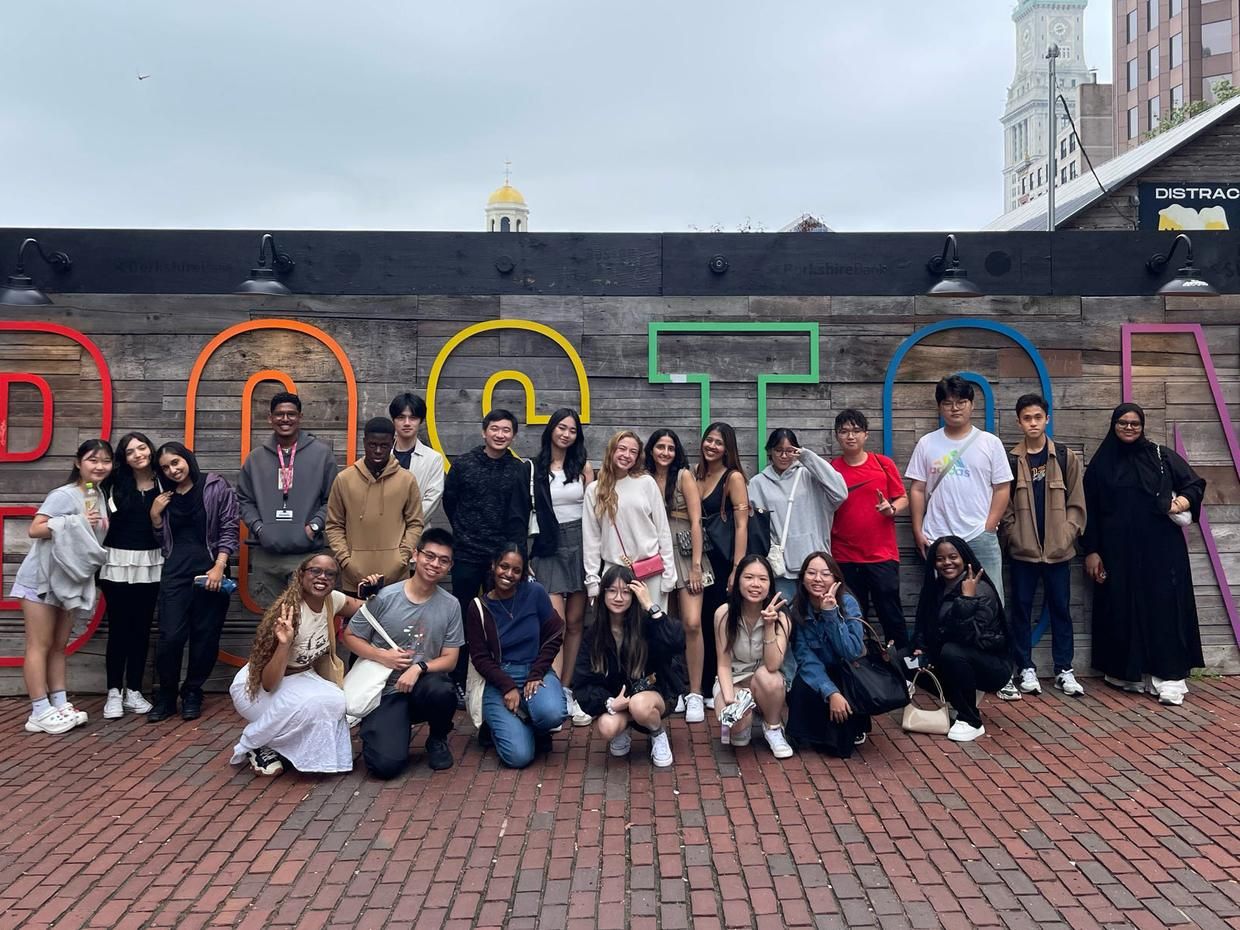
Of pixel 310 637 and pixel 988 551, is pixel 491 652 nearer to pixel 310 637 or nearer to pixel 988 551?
pixel 310 637

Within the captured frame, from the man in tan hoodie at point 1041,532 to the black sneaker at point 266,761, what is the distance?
4.29 metres

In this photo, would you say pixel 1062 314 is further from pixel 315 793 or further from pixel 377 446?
pixel 315 793

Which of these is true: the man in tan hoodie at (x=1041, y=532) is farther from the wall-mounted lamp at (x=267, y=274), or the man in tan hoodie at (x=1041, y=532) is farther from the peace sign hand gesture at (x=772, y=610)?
the wall-mounted lamp at (x=267, y=274)

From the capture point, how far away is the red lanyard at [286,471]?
566 centimetres

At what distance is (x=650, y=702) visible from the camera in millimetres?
4543

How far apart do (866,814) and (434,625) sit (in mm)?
2304

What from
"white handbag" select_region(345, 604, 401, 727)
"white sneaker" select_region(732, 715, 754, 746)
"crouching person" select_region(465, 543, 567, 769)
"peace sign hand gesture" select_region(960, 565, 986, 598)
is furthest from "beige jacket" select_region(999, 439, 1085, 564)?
"white handbag" select_region(345, 604, 401, 727)

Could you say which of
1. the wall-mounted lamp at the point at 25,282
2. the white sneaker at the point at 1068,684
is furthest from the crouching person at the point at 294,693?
the white sneaker at the point at 1068,684

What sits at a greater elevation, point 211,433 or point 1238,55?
point 1238,55

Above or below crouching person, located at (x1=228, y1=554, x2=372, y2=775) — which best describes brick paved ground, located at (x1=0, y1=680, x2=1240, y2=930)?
below

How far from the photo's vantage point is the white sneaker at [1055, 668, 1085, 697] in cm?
587

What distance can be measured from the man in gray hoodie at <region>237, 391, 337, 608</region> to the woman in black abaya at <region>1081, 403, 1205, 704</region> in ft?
16.2

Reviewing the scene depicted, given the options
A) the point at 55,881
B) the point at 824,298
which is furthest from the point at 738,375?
the point at 55,881

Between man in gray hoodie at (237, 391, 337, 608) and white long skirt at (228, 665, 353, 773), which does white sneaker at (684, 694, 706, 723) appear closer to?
white long skirt at (228, 665, 353, 773)
